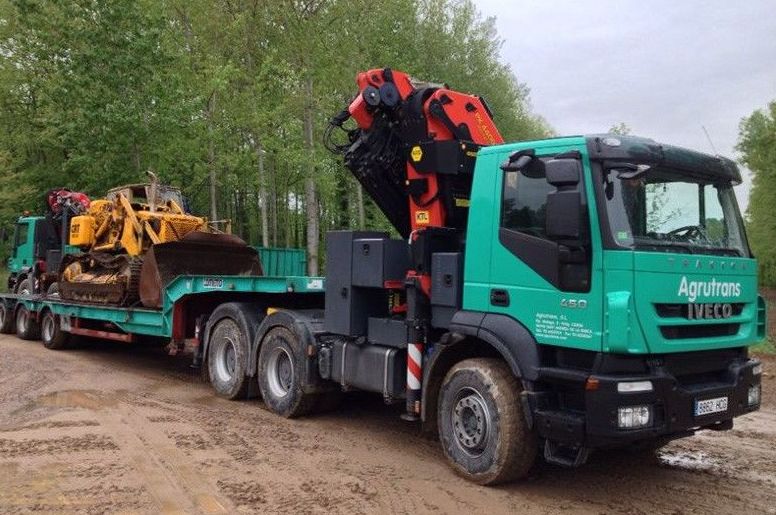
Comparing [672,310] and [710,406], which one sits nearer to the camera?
[672,310]

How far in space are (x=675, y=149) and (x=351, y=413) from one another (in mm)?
4786

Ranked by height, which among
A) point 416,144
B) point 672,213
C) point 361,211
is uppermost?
point 361,211

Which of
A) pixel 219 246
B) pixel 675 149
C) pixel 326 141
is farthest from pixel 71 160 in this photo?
pixel 675 149

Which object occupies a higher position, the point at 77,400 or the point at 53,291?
the point at 53,291

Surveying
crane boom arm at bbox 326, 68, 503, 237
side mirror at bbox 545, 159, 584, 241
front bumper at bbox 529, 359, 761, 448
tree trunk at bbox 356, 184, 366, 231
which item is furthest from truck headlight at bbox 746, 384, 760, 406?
tree trunk at bbox 356, 184, 366, 231

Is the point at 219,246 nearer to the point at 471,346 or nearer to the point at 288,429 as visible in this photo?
the point at 288,429

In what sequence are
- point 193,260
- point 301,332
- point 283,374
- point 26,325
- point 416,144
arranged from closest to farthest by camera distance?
point 416,144 → point 301,332 → point 283,374 → point 193,260 → point 26,325

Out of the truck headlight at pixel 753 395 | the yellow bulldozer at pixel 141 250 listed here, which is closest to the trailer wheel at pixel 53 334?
the yellow bulldozer at pixel 141 250

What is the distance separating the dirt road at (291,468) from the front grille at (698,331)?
4.21 feet

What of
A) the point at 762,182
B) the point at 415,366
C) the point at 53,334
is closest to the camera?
the point at 415,366

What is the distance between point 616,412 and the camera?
4598 millimetres

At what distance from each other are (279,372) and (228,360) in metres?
1.20

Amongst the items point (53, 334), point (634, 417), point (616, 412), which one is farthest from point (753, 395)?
point (53, 334)

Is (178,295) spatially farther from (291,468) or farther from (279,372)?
(291,468)
